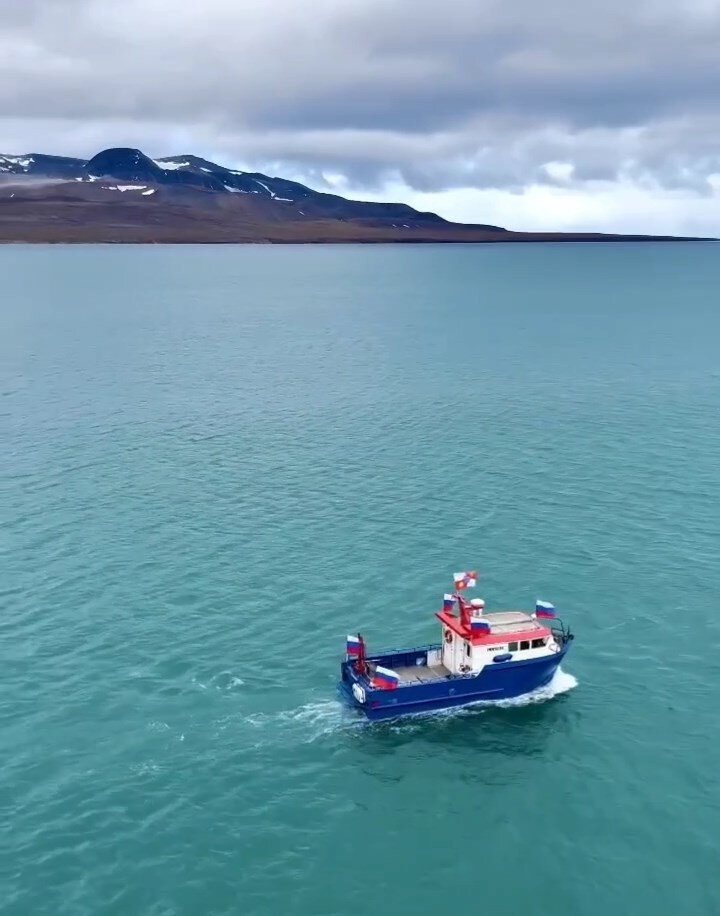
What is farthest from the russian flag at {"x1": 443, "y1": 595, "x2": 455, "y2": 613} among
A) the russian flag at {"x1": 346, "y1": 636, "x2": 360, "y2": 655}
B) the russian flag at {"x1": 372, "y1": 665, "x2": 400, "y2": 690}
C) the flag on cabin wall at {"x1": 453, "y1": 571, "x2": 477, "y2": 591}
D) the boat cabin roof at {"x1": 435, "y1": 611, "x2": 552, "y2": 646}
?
the russian flag at {"x1": 372, "y1": 665, "x2": 400, "y2": 690}

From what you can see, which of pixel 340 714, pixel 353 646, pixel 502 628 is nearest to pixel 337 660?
pixel 353 646

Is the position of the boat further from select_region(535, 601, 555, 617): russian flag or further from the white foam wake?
the white foam wake

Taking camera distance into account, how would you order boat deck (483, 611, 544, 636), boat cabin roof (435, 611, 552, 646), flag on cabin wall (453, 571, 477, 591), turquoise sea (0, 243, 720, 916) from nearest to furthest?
turquoise sea (0, 243, 720, 916), boat cabin roof (435, 611, 552, 646), boat deck (483, 611, 544, 636), flag on cabin wall (453, 571, 477, 591)

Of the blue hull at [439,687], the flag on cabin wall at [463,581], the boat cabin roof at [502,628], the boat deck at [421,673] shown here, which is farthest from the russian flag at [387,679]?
the flag on cabin wall at [463,581]

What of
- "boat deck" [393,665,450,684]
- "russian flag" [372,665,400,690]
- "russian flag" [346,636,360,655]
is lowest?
"boat deck" [393,665,450,684]

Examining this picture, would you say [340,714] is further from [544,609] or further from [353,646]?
[544,609]

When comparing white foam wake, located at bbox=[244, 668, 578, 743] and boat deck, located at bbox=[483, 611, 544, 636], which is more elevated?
boat deck, located at bbox=[483, 611, 544, 636]

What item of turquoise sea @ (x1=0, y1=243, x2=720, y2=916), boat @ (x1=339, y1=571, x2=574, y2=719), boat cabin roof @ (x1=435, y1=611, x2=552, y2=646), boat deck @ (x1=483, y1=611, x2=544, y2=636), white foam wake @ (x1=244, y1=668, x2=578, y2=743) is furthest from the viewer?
boat deck @ (x1=483, y1=611, x2=544, y2=636)
